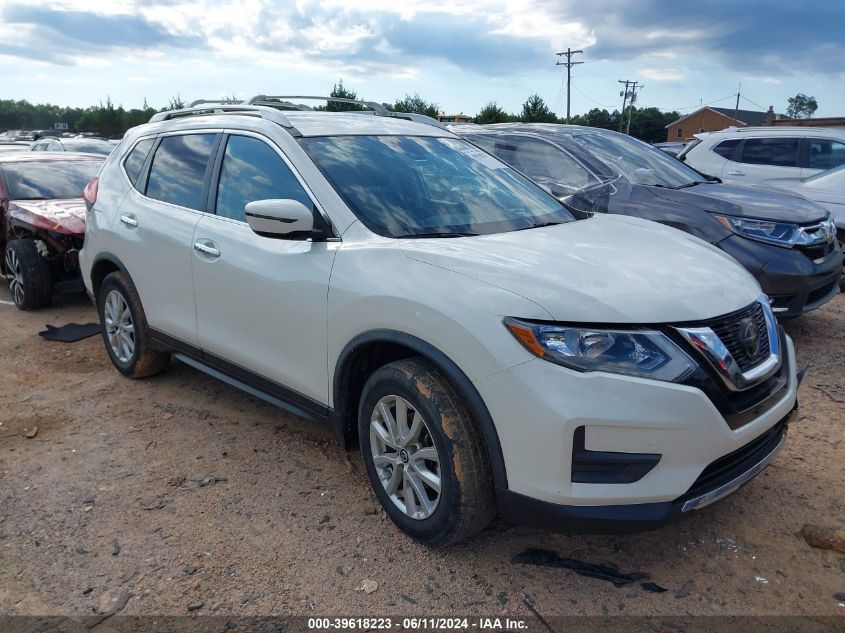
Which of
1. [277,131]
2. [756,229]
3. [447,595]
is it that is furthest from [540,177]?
[447,595]

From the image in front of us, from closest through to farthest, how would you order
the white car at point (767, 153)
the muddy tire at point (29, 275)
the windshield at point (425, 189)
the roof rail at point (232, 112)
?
1. the windshield at point (425, 189)
2. the roof rail at point (232, 112)
3. the muddy tire at point (29, 275)
4. the white car at point (767, 153)

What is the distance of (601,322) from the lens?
7.94 ft

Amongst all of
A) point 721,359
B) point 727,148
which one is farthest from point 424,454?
point 727,148

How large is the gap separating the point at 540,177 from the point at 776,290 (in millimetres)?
2247

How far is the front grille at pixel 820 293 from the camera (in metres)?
5.45

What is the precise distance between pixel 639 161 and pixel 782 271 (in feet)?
6.16

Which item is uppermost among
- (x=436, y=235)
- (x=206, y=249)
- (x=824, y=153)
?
(x=824, y=153)

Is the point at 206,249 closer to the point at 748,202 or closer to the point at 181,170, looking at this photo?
the point at 181,170

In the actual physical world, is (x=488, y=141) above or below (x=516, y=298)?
above

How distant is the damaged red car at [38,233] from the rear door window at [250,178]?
12.3ft

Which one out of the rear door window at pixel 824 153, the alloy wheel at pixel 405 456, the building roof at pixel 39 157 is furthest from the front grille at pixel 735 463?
the building roof at pixel 39 157

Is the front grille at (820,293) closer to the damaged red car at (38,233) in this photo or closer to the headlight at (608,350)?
the headlight at (608,350)

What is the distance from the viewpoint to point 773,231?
17.8 ft

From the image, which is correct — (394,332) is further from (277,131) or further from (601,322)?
(277,131)
